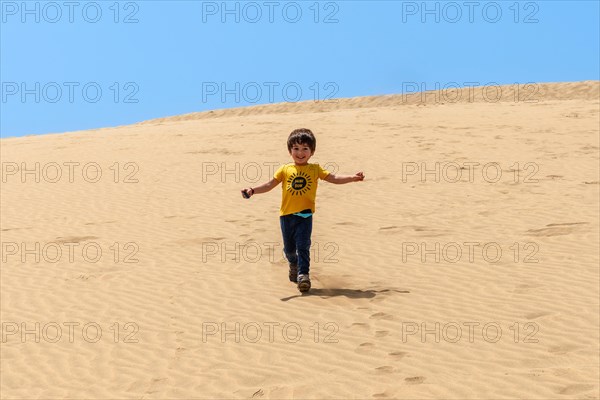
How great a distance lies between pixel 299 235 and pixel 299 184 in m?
0.50

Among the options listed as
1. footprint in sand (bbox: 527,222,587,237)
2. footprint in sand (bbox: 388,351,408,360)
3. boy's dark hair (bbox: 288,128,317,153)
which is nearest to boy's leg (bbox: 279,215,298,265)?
boy's dark hair (bbox: 288,128,317,153)

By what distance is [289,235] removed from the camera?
26.1ft

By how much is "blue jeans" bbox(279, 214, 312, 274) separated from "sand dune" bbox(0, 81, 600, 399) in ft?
1.25

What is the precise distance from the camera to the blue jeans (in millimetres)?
7801

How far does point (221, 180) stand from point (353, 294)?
26.9 feet

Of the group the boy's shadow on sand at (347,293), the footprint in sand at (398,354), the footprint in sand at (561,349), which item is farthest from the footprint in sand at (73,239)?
the footprint in sand at (561,349)

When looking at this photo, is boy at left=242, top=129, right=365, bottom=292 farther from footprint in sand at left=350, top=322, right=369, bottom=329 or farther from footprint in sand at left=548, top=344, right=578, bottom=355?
footprint in sand at left=548, top=344, right=578, bottom=355

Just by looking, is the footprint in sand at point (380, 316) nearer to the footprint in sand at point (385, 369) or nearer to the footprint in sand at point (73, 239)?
the footprint in sand at point (385, 369)

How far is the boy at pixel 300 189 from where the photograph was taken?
7684 mm

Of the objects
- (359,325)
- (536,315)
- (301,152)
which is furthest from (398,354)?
(301,152)

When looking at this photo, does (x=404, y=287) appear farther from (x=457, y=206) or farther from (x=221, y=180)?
(x=221, y=180)

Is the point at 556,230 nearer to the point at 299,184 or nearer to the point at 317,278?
A: the point at 317,278

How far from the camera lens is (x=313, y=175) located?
25.5ft

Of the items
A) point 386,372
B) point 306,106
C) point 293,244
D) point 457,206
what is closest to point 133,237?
point 293,244
